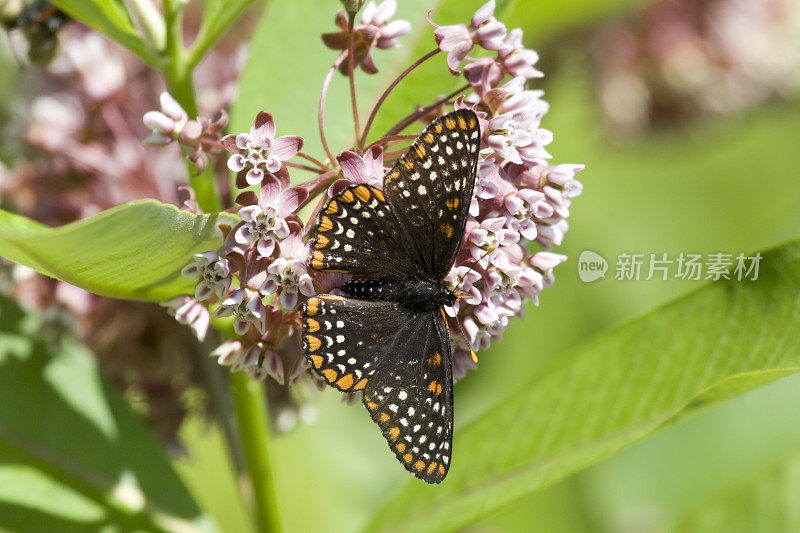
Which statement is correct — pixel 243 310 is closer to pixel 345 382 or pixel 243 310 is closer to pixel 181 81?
pixel 345 382

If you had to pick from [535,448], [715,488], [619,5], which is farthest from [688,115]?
[535,448]

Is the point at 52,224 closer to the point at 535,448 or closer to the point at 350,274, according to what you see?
the point at 350,274

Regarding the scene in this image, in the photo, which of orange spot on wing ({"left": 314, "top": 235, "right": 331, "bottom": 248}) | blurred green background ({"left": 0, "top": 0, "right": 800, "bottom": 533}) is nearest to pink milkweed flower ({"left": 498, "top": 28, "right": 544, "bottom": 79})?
orange spot on wing ({"left": 314, "top": 235, "right": 331, "bottom": 248})

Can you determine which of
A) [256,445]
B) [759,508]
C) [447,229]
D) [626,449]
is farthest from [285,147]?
[626,449]

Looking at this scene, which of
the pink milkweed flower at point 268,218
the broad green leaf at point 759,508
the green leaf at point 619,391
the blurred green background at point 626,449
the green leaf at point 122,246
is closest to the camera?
the green leaf at point 122,246

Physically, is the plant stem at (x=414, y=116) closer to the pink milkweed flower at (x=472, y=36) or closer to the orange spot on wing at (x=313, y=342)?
the pink milkweed flower at (x=472, y=36)

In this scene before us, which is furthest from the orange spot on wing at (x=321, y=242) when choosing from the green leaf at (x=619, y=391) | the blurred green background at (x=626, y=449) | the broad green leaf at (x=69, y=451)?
the blurred green background at (x=626, y=449)
